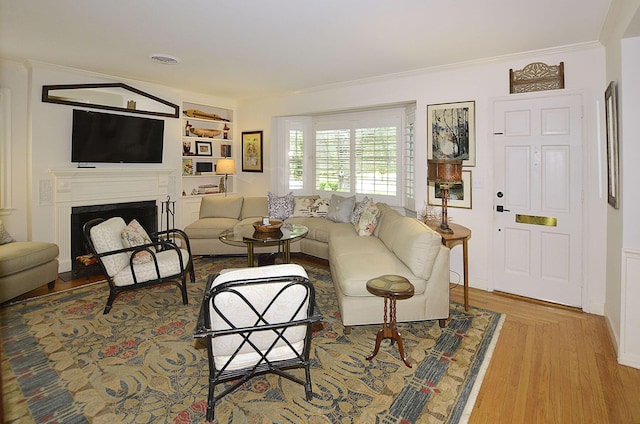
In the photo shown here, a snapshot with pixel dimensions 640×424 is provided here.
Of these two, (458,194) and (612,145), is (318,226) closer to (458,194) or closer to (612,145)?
(458,194)

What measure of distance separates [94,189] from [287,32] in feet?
11.9

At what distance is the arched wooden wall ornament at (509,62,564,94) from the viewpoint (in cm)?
388

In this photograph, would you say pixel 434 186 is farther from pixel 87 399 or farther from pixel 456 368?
pixel 87 399

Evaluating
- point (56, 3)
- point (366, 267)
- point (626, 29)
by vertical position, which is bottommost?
point (366, 267)

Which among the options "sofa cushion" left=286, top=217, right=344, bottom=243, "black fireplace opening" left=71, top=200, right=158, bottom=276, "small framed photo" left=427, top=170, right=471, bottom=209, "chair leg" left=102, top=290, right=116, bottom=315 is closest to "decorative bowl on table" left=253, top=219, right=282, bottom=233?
"sofa cushion" left=286, top=217, right=344, bottom=243

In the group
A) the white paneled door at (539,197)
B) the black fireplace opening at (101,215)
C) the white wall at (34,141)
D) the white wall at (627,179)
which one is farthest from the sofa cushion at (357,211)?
the white wall at (34,141)

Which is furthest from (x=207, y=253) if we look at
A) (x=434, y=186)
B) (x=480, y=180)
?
(x=480, y=180)

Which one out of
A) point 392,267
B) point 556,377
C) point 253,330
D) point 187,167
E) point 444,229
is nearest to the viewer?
point 253,330

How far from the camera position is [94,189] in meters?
5.22

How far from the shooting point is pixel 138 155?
5.66 metres

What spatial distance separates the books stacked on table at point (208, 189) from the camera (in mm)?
6832

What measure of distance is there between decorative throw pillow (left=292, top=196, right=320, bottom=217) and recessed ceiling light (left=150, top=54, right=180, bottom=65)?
277cm

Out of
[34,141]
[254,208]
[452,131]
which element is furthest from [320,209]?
[34,141]

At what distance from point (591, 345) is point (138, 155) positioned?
604 centimetres
